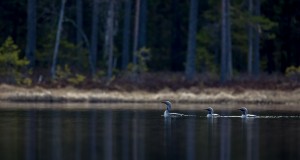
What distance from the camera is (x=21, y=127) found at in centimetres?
3884

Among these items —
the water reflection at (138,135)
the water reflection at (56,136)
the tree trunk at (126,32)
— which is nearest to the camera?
the water reflection at (56,136)

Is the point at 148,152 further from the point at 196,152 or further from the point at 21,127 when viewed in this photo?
the point at 21,127

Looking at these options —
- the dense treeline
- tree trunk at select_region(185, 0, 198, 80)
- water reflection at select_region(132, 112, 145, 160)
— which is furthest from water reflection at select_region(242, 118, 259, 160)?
tree trunk at select_region(185, 0, 198, 80)

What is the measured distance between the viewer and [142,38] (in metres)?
72.3

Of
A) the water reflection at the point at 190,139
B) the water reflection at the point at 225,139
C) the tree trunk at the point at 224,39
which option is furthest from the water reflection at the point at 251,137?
the tree trunk at the point at 224,39

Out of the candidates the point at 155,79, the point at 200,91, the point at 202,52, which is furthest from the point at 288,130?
the point at 202,52

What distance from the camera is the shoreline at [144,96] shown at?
181ft

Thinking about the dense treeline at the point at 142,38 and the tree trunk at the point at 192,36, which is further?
the tree trunk at the point at 192,36

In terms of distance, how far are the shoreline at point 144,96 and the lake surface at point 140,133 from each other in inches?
154

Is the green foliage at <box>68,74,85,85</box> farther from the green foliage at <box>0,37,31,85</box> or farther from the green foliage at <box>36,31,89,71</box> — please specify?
the green foliage at <box>36,31,89,71</box>

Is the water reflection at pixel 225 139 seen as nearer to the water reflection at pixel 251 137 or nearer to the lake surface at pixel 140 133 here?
the lake surface at pixel 140 133

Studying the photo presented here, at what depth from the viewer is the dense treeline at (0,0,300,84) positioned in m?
63.9

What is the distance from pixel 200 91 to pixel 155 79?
255 inches

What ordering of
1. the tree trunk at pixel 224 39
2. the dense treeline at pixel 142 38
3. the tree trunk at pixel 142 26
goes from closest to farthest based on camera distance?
the tree trunk at pixel 224 39
the dense treeline at pixel 142 38
the tree trunk at pixel 142 26
